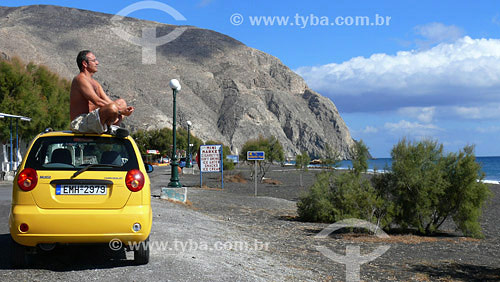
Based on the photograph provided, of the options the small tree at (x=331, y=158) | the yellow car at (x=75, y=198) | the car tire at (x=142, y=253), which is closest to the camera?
the yellow car at (x=75, y=198)

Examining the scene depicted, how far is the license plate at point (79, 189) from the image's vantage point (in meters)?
5.77

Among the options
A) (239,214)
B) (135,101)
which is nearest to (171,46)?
(135,101)

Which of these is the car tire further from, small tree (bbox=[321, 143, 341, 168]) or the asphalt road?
small tree (bbox=[321, 143, 341, 168])

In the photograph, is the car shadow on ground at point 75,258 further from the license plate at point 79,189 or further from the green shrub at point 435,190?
the green shrub at point 435,190

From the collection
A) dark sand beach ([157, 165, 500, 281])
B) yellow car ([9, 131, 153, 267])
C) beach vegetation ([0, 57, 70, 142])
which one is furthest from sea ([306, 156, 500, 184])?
beach vegetation ([0, 57, 70, 142])

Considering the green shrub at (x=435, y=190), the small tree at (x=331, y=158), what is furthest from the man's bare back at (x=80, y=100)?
the small tree at (x=331, y=158)

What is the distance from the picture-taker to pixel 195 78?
498 feet

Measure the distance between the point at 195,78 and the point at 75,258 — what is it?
481 ft

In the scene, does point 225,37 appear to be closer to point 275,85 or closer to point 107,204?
point 275,85

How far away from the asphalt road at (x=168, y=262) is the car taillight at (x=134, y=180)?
1.04 meters

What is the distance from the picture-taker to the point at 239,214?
57.3ft

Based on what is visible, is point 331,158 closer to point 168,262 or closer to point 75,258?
point 168,262

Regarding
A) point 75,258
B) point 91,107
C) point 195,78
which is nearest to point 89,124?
point 91,107

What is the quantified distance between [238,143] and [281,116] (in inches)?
1165
